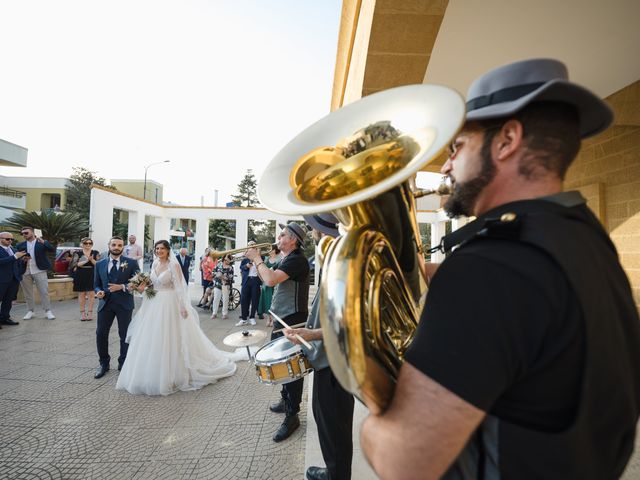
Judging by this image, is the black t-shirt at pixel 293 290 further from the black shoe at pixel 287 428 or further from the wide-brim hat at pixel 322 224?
the wide-brim hat at pixel 322 224

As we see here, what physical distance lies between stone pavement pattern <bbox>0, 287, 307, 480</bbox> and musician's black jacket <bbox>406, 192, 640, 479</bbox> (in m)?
2.49

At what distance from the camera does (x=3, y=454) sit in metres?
2.76

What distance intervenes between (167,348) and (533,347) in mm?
4533

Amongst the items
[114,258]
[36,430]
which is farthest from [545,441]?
[114,258]

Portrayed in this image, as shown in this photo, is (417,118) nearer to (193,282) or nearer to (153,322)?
(153,322)

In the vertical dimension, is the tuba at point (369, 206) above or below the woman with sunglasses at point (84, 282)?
above

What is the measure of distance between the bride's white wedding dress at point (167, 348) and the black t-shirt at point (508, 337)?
434 centimetres

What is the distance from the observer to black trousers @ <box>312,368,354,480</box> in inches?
85.0

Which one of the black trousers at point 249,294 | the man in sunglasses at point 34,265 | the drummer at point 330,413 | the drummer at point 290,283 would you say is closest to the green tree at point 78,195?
the man in sunglasses at point 34,265

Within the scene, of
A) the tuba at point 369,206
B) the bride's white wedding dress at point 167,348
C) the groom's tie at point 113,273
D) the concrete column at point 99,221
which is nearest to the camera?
the tuba at point 369,206

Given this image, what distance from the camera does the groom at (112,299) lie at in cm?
457

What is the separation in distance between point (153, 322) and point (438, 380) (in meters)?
4.55

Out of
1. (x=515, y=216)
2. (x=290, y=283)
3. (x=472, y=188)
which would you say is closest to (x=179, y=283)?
(x=290, y=283)

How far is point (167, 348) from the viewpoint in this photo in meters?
4.24
